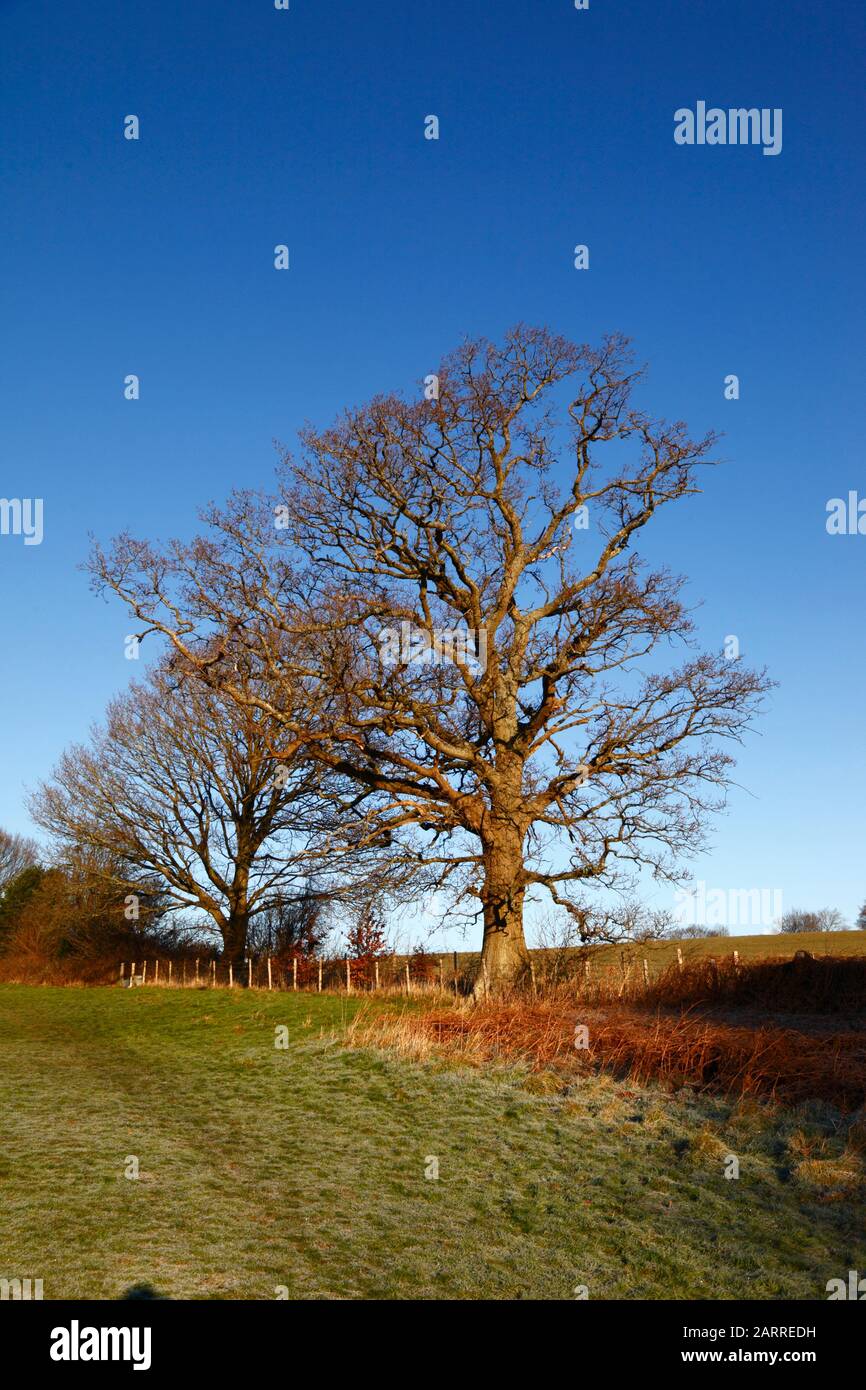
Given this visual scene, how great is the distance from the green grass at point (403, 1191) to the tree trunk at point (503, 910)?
647 centimetres

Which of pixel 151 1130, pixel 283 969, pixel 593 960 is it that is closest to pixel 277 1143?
pixel 151 1130

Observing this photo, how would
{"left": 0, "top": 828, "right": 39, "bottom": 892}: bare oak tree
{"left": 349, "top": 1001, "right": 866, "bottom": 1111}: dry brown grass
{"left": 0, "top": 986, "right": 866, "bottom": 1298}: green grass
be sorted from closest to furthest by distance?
{"left": 0, "top": 986, "right": 866, "bottom": 1298}: green grass
{"left": 349, "top": 1001, "right": 866, "bottom": 1111}: dry brown grass
{"left": 0, "top": 828, "right": 39, "bottom": 892}: bare oak tree

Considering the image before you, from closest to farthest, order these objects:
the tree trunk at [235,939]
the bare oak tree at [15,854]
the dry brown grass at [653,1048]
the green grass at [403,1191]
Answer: the green grass at [403,1191], the dry brown grass at [653,1048], the tree trunk at [235,939], the bare oak tree at [15,854]

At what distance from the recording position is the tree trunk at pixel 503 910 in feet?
67.2

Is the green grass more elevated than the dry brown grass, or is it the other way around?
the dry brown grass

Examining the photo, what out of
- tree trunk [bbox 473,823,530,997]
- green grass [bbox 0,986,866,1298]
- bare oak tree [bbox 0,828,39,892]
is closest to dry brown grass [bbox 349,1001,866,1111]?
green grass [bbox 0,986,866,1298]

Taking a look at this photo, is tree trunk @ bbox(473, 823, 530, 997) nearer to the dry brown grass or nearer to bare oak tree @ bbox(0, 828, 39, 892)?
the dry brown grass

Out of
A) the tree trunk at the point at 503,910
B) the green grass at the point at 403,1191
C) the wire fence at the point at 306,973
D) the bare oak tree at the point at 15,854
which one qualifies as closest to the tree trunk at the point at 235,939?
the wire fence at the point at 306,973

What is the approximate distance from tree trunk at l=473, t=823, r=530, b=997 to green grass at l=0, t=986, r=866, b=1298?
21.2 feet

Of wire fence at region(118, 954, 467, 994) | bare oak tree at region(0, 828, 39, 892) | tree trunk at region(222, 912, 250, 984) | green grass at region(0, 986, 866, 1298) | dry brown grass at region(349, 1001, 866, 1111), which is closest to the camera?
green grass at region(0, 986, 866, 1298)

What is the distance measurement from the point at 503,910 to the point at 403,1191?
12035mm

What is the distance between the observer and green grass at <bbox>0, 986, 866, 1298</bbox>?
22.3ft

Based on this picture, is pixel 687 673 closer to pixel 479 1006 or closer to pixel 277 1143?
pixel 479 1006

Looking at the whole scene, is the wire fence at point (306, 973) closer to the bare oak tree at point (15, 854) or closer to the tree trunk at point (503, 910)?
the tree trunk at point (503, 910)
